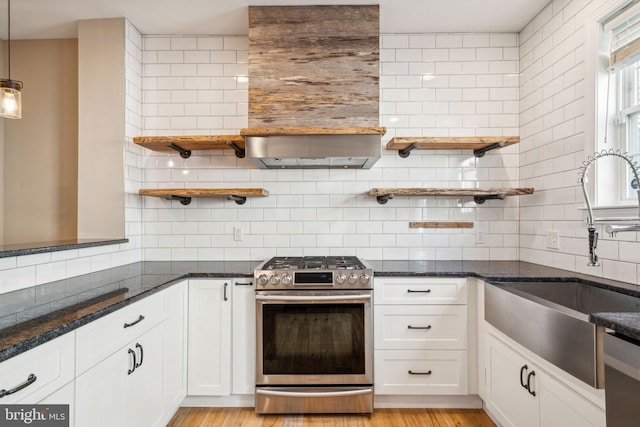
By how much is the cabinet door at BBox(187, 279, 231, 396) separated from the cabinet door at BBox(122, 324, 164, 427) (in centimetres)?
33

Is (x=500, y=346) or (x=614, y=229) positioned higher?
(x=614, y=229)

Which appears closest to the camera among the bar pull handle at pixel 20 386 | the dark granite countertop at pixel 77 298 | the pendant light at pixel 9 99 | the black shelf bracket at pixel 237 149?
the bar pull handle at pixel 20 386

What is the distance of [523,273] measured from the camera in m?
2.10

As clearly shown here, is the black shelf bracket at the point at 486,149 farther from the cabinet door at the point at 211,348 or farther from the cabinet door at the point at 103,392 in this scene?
the cabinet door at the point at 103,392

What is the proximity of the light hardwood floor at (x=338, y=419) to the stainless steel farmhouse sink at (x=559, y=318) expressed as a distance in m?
0.68

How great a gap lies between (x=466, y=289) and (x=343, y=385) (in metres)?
0.98

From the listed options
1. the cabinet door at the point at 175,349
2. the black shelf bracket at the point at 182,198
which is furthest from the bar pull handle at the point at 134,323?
the black shelf bracket at the point at 182,198

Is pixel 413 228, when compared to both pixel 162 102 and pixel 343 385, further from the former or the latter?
pixel 162 102

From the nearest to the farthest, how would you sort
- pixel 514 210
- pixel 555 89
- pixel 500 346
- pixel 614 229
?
pixel 614 229 < pixel 500 346 < pixel 555 89 < pixel 514 210

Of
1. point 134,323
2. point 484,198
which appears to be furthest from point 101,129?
point 484,198

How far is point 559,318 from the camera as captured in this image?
1422mm

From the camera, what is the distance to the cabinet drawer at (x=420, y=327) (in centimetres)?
221

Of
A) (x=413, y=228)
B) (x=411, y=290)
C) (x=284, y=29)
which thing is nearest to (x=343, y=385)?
(x=411, y=290)

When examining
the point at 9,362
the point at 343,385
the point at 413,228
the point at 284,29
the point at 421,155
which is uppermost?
the point at 284,29
